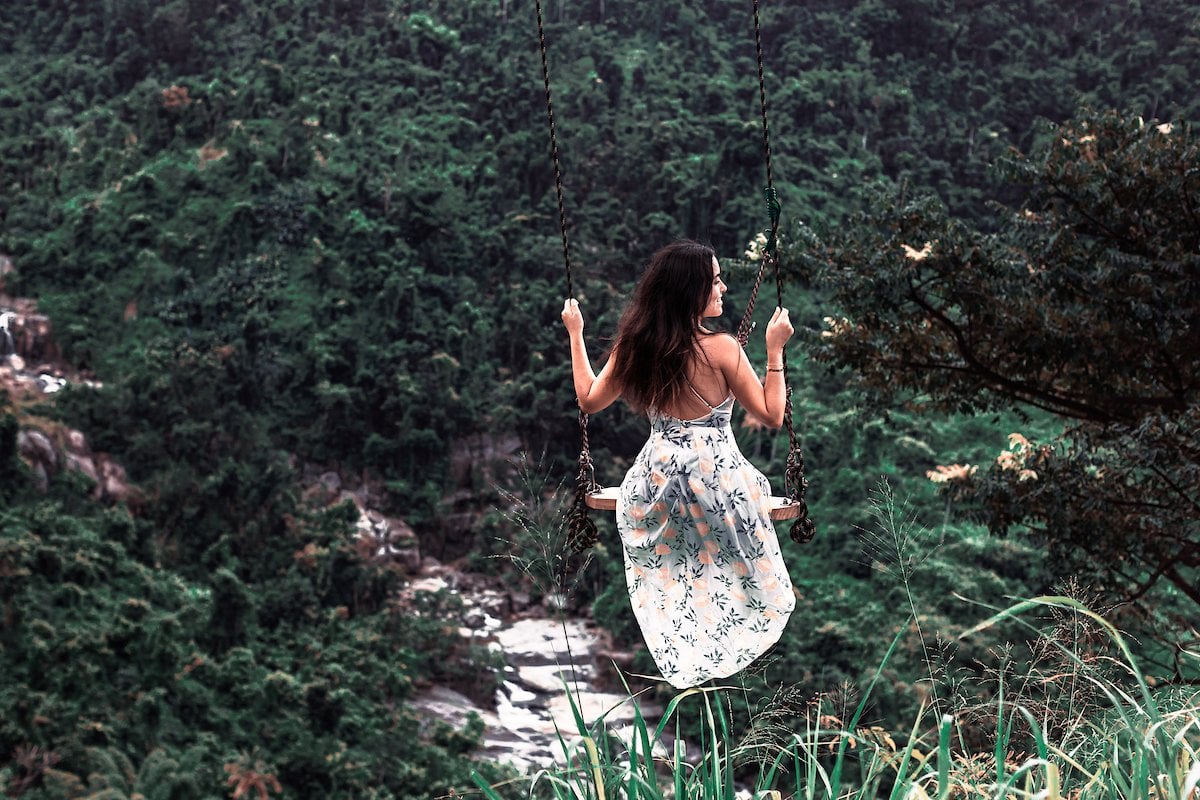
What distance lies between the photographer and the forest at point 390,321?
10.4 meters

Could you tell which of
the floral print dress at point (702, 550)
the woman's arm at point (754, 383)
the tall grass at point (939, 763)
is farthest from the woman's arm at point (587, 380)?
the tall grass at point (939, 763)

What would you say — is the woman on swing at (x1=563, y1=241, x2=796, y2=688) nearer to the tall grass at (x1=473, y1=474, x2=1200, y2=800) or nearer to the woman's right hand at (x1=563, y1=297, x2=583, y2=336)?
the woman's right hand at (x1=563, y1=297, x2=583, y2=336)

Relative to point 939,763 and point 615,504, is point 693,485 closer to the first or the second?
point 615,504

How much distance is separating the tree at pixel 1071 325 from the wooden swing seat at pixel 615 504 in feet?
9.62

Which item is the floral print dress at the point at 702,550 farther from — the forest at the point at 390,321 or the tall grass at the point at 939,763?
the forest at the point at 390,321

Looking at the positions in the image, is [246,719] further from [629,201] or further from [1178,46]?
[1178,46]

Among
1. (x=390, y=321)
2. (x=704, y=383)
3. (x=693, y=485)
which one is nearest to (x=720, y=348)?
(x=704, y=383)

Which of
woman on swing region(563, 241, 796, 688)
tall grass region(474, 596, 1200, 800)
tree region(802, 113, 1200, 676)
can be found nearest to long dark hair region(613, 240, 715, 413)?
woman on swing region(563, 241, 796, 688)

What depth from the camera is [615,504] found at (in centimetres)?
248

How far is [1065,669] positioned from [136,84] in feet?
52.4

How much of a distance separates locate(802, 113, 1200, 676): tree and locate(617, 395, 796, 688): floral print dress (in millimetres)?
3004

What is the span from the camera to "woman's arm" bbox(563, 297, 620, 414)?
94.8 inches

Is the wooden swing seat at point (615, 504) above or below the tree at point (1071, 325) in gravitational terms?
above

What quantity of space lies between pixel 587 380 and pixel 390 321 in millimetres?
11814
